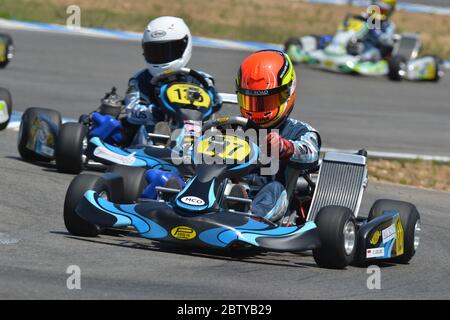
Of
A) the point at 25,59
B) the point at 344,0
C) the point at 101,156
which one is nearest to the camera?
the point at 101,156

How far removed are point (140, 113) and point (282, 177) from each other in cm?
233

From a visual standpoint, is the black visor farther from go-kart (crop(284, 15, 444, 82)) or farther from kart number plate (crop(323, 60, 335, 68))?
kart number plate (crop(323, 60, 335, 68))

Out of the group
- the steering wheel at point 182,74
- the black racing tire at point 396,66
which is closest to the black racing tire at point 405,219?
the steering wheel at point 182,74

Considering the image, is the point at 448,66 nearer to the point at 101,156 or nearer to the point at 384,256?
the point at 101,156

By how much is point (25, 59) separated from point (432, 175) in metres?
7.91

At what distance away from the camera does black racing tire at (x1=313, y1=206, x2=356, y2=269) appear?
20.9 feet

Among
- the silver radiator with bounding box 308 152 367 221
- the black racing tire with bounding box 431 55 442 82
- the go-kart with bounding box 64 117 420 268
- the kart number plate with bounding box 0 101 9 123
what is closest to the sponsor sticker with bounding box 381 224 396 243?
the go-kart with bounding box 64 117 420 268

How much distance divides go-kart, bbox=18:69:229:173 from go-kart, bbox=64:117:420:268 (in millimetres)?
1520

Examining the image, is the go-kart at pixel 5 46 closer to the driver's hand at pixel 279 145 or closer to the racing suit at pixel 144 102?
the racing suit at pixel 144 102

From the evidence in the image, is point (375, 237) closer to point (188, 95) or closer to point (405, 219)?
point (405, 219)

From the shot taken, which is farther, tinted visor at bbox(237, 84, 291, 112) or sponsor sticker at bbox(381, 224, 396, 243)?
tinted visor at bbox(237, 84, 291, 112)

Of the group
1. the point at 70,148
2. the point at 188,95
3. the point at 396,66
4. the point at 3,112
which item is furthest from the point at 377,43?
the point at 70,148
